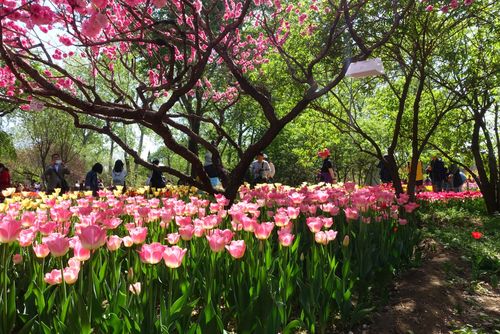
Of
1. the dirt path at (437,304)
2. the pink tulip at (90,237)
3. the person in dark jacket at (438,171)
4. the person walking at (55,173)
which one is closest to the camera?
the pink tulip at (90,237)

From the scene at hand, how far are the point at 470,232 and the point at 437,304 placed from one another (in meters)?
3.45

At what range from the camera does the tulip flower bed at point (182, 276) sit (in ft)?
5.69

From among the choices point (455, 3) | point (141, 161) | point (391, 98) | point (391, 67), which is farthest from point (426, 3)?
point (141, 161)

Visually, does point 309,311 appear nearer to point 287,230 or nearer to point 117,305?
point 287,230

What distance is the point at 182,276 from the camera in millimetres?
2137

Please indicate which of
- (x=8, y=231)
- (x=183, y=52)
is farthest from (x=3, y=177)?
(x=8, y=231)

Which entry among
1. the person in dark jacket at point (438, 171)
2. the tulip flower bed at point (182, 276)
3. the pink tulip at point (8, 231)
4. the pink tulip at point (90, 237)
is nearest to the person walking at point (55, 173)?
the tulip flower bed at point (182, 276)

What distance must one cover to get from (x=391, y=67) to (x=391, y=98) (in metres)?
1.32

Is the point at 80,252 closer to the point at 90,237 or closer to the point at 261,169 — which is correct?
the point at 90,237

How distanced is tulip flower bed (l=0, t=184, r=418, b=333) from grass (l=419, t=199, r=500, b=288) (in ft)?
3.99

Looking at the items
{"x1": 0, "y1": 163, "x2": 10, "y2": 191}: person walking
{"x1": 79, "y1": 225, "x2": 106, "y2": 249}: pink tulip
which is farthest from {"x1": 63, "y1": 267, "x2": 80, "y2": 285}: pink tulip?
{"x1": 0, "y1": 163, "x2": 10, "y2": 191}: person walking

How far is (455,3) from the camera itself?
519 centimetres

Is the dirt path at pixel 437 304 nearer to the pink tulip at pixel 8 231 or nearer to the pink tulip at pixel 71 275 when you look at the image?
the pink tulip at pixel 71 275

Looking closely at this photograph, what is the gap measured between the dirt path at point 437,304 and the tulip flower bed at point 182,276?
18 cm
